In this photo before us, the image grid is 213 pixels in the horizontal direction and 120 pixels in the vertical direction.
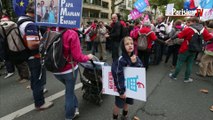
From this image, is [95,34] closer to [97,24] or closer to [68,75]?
[97,24]

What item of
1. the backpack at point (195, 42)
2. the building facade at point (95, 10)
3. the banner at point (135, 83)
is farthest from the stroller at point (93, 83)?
the building facade at point (95, 10)

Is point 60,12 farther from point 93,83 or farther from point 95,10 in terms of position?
point 95,10

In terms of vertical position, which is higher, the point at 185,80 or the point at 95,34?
the point at 95,34

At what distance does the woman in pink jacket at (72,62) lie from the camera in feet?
8.57

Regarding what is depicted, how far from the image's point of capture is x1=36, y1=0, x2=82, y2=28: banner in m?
2.63

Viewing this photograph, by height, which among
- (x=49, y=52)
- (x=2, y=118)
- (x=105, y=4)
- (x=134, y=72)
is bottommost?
(x=2, y=118)

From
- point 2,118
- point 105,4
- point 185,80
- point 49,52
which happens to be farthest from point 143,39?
point 105,4

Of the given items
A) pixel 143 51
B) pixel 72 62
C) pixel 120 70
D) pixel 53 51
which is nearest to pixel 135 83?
pixel 120 70

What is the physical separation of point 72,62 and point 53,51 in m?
0.36

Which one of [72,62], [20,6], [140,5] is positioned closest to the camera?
[72,62]

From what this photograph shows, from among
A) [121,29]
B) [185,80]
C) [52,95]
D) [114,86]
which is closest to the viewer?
[114,86]

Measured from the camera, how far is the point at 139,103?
154 inches

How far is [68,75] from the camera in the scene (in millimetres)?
2834

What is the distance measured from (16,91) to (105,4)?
41.3m
